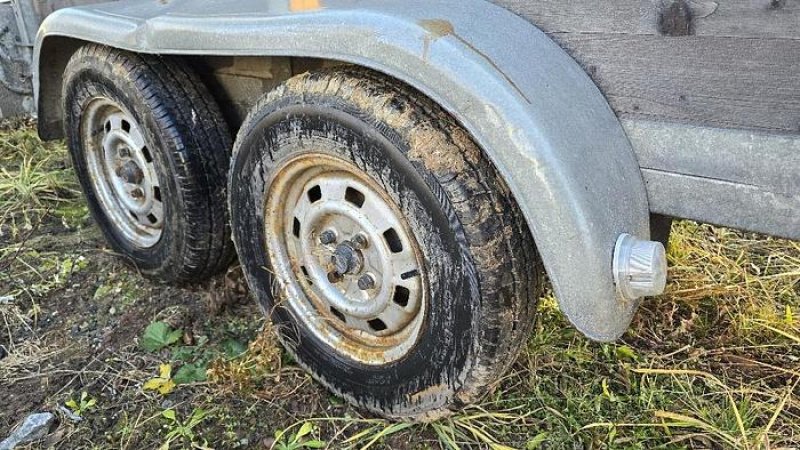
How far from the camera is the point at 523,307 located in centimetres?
168

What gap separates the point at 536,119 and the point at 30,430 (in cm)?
185

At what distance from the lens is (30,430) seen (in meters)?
2.16

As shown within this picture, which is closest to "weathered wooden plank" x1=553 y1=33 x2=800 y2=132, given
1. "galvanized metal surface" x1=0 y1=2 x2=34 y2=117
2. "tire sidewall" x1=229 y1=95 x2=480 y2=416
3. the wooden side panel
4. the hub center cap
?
the wooden side panel

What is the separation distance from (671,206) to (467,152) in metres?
0.47

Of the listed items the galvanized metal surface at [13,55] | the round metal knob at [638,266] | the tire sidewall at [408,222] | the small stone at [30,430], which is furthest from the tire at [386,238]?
the galvanized metal surface at [13,55]

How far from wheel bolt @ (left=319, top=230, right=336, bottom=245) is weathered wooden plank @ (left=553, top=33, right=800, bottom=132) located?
0.85 meters

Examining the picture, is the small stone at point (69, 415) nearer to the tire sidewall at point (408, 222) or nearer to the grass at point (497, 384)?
the grass at point (497, 384)

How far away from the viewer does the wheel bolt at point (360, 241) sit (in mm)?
1913

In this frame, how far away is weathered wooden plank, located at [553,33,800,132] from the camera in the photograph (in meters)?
1.28

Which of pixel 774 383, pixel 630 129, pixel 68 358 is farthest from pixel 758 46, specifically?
pixel 68 358

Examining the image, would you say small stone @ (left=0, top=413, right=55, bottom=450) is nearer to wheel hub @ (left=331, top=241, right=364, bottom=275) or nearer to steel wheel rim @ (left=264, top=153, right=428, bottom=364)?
steel wheel rim @ (left=264, top=153, right=428, bottom=364)

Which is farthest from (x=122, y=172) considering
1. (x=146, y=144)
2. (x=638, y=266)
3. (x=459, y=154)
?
(x=638, y=266)

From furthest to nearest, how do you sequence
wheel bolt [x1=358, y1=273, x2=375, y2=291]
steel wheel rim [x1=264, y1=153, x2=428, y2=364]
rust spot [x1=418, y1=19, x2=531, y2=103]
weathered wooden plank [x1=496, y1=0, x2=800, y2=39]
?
wheel bolt [x1=358, y1=273, x2=375, y2=291] < steel wheel rim [x1=264, y1=153, x2=428, y2=364] < rust spot [x1=418, y1=19, x2=531, y2=103] < weathered wooden plank [x1=496, y1=0, x2=800, y2=39]

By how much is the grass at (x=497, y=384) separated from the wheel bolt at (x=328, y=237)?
20.5 inches
